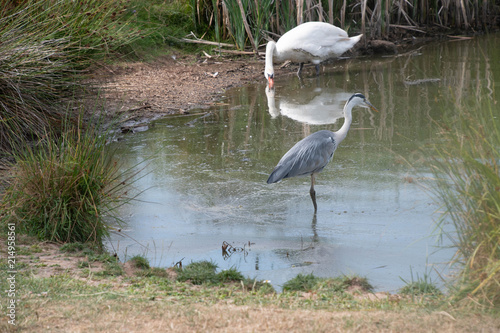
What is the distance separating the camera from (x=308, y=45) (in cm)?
1148

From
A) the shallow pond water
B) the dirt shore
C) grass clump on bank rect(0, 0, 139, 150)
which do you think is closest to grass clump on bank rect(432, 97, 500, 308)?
the shallow pond water

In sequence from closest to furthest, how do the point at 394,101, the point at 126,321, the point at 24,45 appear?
1. the point at 126,321
2. the point at 24,45
3. the point at 394,101

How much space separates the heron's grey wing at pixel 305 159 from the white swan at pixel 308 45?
15.9ft

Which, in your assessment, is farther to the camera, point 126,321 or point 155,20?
point 155,20

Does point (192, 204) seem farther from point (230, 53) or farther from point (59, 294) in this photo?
point (230, 53)

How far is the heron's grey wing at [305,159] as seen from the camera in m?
6.27

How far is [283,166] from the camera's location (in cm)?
632

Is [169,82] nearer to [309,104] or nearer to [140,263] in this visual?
[309,104]

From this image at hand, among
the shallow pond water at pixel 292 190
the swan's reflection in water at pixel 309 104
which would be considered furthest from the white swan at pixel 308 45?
the shallow pond water at pixel 292 190

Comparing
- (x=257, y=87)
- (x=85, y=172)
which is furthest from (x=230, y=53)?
(x=85, y=172)

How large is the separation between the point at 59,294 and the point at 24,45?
418cm

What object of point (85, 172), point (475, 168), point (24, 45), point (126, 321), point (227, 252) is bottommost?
point (227, 252)

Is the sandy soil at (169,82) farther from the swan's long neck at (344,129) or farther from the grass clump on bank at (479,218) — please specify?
the grass clump on bank at (479,218)

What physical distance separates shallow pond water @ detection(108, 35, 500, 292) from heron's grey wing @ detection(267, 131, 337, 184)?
28 centimetres
